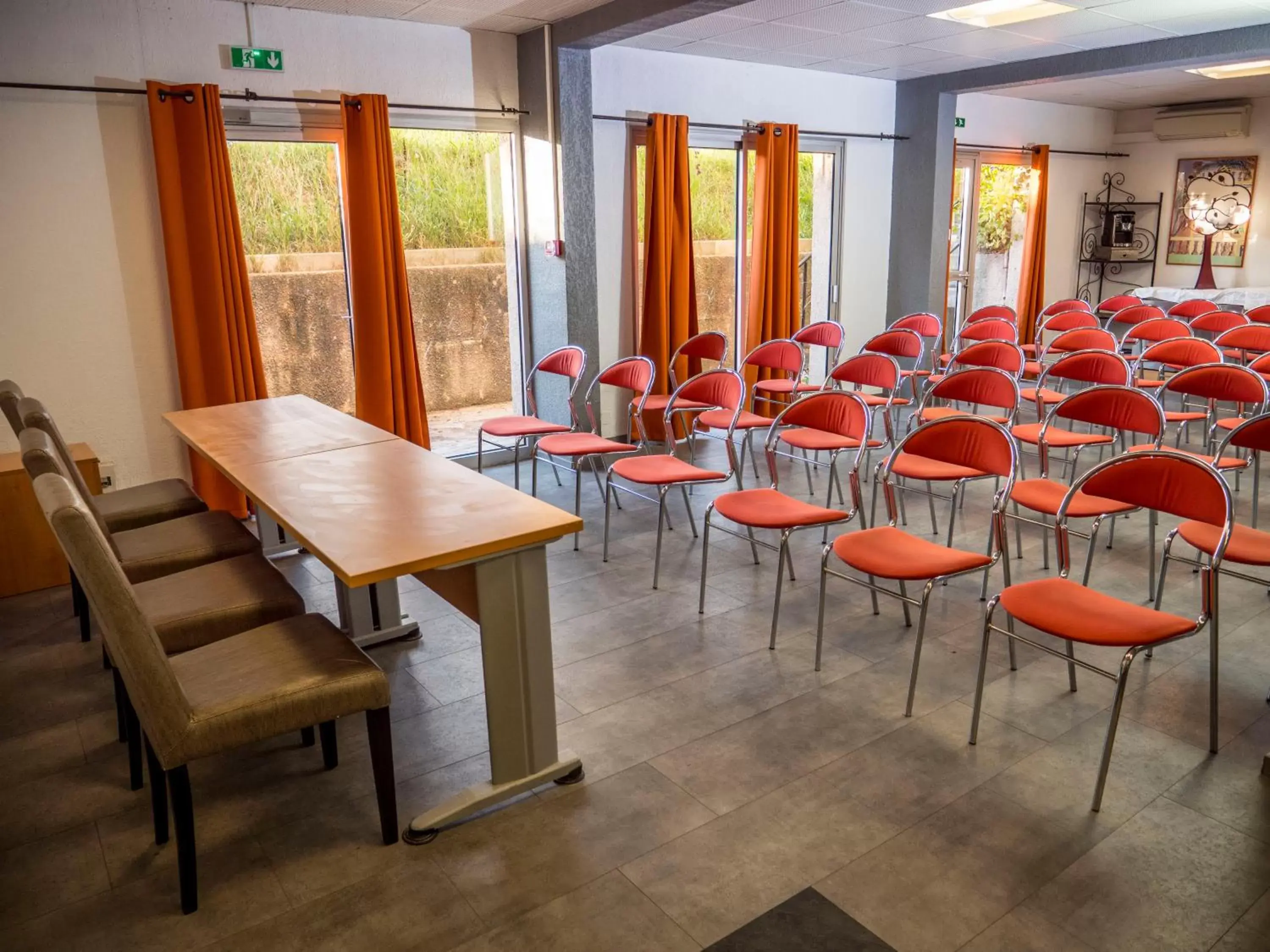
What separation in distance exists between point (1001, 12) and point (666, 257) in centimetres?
242

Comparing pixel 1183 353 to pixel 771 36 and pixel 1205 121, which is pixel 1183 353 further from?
pixel 1205 121

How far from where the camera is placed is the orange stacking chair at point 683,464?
4074 mm

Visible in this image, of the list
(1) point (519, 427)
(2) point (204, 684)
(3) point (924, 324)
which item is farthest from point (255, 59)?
(3) point (924, 324)

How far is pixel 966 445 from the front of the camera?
3408mm

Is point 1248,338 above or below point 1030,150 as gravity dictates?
below

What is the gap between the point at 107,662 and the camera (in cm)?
333

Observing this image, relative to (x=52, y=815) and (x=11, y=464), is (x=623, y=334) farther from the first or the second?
(x=52, y=815)

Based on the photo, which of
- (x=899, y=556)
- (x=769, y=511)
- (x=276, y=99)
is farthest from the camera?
(x=276, y=99)

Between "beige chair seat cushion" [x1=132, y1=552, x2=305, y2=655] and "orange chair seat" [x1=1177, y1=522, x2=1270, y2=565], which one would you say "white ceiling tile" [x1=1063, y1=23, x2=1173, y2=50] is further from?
"beige chair seat cushion" [x1=132, y1=552, x2=305, y2=655]

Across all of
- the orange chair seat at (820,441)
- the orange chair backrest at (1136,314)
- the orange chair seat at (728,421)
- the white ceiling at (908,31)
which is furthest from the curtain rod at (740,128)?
the orange chair seat at (820,441)

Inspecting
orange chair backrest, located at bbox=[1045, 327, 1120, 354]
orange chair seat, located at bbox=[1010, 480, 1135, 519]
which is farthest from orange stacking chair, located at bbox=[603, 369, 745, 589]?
orange chair backrest, located at bbox=[1045, 327, 1120, 354]

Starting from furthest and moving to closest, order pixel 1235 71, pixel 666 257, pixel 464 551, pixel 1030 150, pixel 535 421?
pixel 1030 150 → pixel 1235 71 → pixel 666 257 → pixel 535 421 → pixel 464 551

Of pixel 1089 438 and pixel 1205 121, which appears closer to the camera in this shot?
pixel 1089 438

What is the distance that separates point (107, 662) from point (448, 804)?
1.61m
